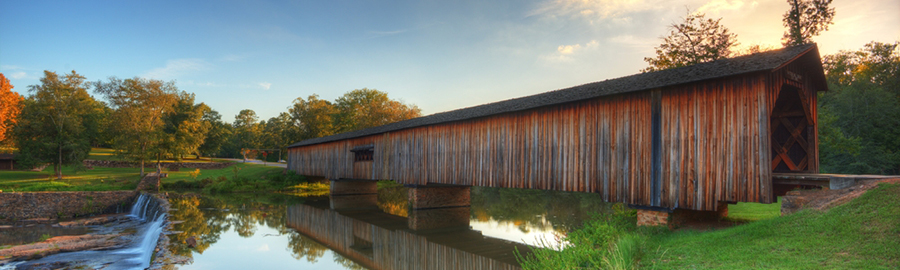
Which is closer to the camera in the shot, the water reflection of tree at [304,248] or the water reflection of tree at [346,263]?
the water reflection of tree at [346,263]

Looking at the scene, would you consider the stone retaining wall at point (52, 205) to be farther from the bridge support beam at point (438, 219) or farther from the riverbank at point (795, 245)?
the riverbank at point (795, 245)

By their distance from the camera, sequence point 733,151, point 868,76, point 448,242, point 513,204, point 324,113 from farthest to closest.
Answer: point 324,113, point 868,76, point 513,204, point 448,242, point 733,151

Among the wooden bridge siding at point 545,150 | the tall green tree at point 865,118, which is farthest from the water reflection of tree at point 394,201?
the tall green tree at point 865,118

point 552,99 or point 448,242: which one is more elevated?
point 552,99

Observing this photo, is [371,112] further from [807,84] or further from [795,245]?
[795,245]

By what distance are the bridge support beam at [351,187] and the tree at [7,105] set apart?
709 inches

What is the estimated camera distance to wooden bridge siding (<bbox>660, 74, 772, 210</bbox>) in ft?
23.6

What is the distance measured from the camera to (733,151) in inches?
293

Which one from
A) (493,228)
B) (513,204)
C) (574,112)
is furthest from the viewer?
(513,204)

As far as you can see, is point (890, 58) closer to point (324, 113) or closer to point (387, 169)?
point (387, 169)

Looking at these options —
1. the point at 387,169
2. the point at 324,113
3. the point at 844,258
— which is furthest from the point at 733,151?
the point at 324,113

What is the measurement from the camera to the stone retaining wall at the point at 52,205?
685 inches

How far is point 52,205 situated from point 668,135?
24061 mm

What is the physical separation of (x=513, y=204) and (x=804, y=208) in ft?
53.8
